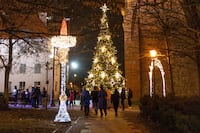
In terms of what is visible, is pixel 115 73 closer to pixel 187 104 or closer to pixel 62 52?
pixel 62 52

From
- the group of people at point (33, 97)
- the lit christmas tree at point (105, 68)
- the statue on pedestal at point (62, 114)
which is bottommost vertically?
the statue on pedestal at point (62, 114)

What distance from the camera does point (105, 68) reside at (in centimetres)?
3559

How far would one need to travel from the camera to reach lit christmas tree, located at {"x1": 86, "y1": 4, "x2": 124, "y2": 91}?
3488 cm

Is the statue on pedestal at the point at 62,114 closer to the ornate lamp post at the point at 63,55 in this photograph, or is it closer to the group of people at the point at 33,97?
the ornate lamp post at the point at 63,55

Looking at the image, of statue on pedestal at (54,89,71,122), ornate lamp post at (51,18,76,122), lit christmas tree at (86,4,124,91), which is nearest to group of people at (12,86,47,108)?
lit christmas tree at (86,4,124,91)

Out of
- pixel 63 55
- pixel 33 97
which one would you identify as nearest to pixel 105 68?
pixel 33 97

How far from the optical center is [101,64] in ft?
117

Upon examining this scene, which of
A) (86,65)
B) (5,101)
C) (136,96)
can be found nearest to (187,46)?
(5,101)

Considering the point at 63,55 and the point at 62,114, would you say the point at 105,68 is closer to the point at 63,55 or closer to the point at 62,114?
the point at 63,55

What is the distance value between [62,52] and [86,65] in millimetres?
61185

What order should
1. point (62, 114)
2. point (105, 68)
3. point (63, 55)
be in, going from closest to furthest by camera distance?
point (62, 114) → point (63, 55) → point (105, 68)

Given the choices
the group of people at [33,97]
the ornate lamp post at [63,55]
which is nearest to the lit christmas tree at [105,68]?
the group of people at [33,97]

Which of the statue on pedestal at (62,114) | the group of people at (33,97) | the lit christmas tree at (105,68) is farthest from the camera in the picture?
the lit christmas tree at (105,68)

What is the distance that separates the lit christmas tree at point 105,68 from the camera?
34.9 m
